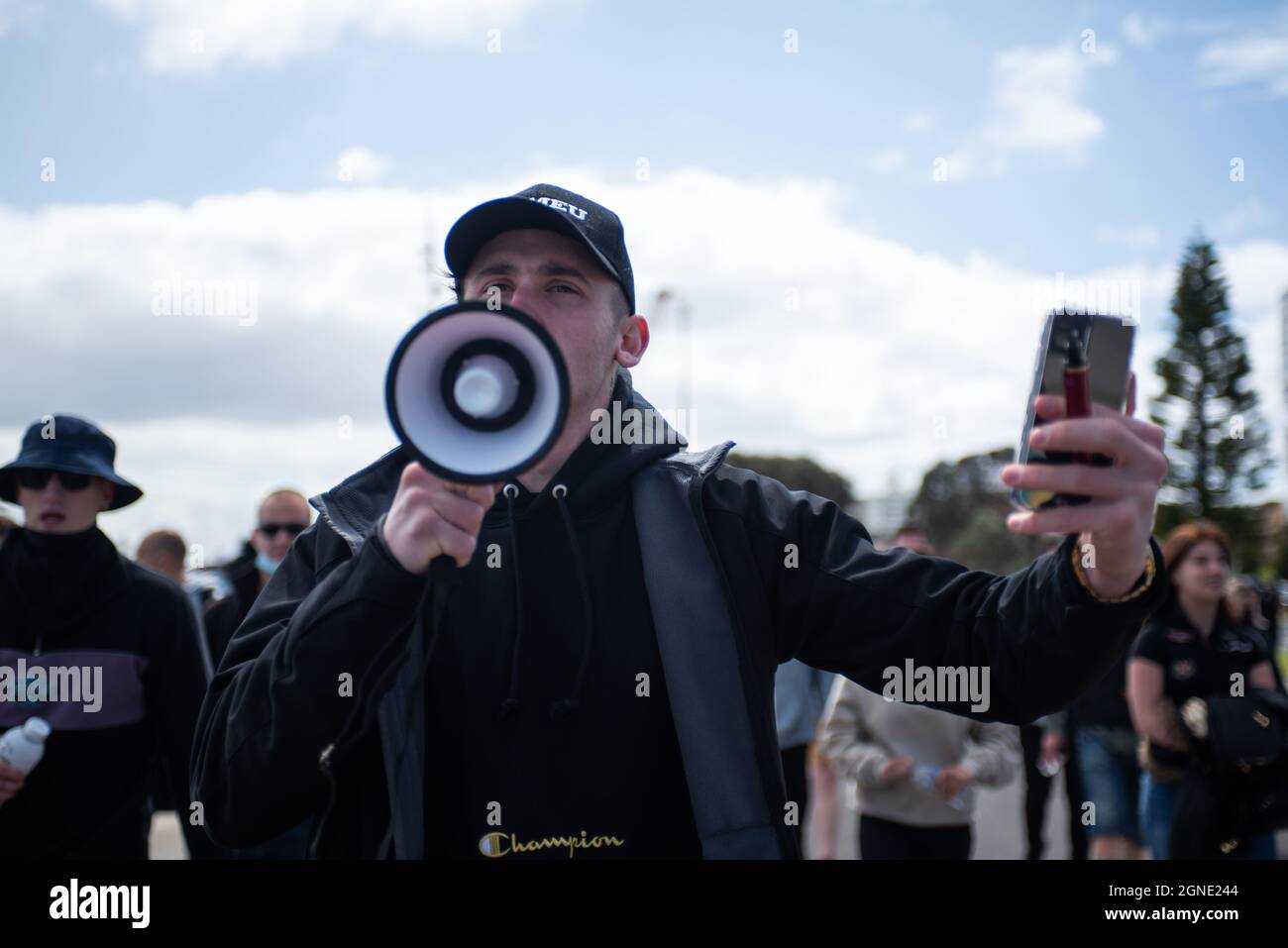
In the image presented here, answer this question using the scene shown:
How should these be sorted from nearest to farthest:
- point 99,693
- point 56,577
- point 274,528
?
point 99,693
point 56,577
point 274,528

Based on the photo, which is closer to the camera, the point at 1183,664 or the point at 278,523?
the point at 1183,664

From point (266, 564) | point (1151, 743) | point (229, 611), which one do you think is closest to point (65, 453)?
point (229, 611)

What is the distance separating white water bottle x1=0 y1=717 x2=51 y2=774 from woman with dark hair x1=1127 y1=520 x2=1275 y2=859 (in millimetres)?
4948

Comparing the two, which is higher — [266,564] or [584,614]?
[266,564]

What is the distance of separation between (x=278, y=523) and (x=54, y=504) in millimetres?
2108

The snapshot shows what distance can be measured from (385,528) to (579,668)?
1.66ft

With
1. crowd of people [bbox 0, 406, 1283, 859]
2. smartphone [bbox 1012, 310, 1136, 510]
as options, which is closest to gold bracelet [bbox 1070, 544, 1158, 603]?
smartphone [bbox 1012, 310, 1136, 510]

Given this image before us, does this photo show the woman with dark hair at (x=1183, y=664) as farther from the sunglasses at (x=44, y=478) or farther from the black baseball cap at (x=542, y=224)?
the sunglasses at (x=44, y=478)

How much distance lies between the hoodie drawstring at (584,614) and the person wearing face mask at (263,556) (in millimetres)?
4196

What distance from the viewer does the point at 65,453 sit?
4418mm

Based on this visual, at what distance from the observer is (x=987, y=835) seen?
9109mm

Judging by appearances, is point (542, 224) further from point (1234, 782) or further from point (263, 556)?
point (263, 556)

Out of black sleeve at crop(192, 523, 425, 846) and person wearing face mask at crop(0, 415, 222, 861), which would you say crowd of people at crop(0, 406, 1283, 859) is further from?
black sleeve at crop(192, 523, 425, 846)
